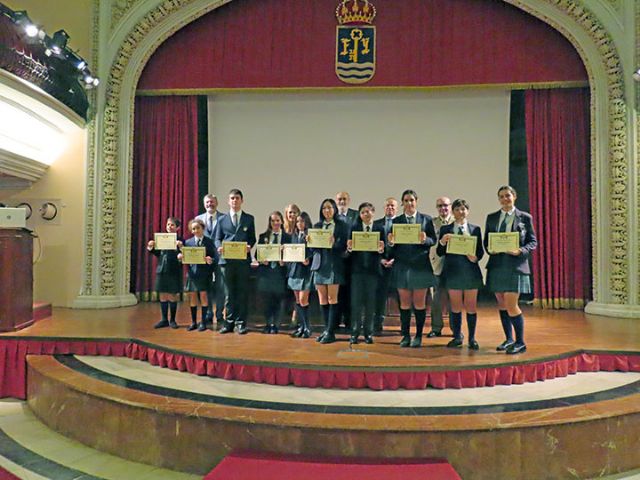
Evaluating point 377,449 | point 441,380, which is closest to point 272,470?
point 377,449

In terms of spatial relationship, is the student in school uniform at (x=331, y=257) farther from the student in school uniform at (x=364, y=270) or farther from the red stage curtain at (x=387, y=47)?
the red stage curtain at (x=387, y=47)

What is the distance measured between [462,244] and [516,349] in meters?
0.84

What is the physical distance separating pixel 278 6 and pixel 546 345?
5.02 m

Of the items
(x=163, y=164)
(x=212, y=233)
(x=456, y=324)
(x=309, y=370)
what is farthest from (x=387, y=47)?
(x=309, y=370)

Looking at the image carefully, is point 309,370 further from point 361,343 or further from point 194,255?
point 194,255

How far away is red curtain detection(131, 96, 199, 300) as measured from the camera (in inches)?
269

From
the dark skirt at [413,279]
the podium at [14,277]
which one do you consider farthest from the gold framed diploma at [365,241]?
the podium at [14,277]

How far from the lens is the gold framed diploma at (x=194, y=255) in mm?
4473

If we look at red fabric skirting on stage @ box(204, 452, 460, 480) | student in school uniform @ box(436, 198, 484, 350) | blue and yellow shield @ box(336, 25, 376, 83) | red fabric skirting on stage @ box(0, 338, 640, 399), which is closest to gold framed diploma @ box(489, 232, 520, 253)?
student in school uniform @ box(436, 198, 484, 350)

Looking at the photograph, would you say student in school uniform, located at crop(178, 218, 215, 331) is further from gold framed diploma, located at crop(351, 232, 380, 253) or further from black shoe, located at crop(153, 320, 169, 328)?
gold framed diploma, located at crop(351, 232, 380, 253)

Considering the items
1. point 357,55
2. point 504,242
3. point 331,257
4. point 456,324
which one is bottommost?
point 456,324

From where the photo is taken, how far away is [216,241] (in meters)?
4.64

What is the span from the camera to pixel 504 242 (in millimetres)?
3588

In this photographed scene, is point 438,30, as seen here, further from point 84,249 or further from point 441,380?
point 84,249
